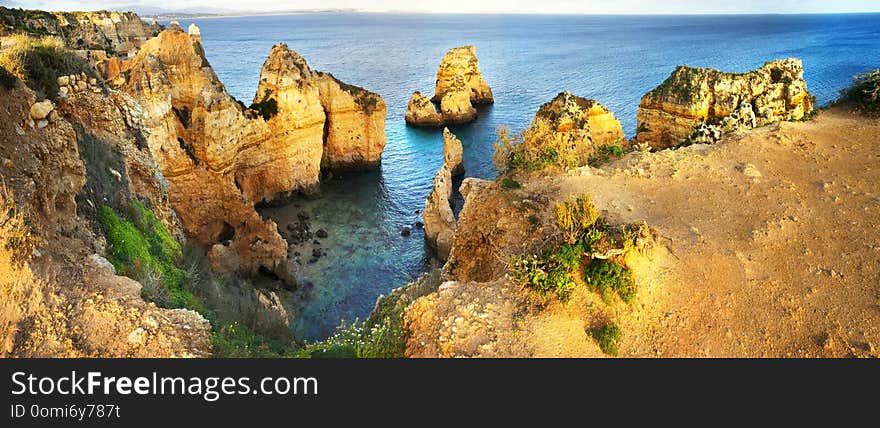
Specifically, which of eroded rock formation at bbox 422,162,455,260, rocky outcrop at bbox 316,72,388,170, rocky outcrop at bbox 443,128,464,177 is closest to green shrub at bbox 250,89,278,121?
rocky outcrop at bbox 316,72,388,170

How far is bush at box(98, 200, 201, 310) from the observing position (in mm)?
10797

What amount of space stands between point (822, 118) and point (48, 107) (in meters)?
29.2

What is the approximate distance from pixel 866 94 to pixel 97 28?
87309 mm

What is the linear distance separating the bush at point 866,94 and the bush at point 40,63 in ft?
104

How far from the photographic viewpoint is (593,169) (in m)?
18.0

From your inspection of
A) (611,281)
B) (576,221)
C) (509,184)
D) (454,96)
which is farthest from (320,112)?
(611,281)

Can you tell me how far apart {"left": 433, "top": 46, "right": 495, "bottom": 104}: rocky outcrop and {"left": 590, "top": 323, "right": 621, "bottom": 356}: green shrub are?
5935 cm

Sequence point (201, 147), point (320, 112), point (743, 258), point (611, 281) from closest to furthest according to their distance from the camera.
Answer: point (611, 281) < point (743, 258) < point (201, 147) < point (320, 112)

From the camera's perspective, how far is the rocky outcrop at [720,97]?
28.2 metres

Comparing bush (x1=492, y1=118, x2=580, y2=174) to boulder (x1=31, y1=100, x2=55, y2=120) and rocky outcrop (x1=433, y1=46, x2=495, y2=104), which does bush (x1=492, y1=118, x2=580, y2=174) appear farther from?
rocky outcrop (x1=433, y1=46, x2=495, y2=104)

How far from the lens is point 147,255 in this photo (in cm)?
1277

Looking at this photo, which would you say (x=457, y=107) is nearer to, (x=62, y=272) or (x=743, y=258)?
(x=743, y=258)

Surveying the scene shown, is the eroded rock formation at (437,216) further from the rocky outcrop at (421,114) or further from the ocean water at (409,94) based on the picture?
the rocky outcrop at (421,114)

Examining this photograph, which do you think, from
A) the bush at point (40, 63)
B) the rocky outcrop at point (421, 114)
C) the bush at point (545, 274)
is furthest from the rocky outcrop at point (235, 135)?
the rocky outcrop at point (421, 114)
